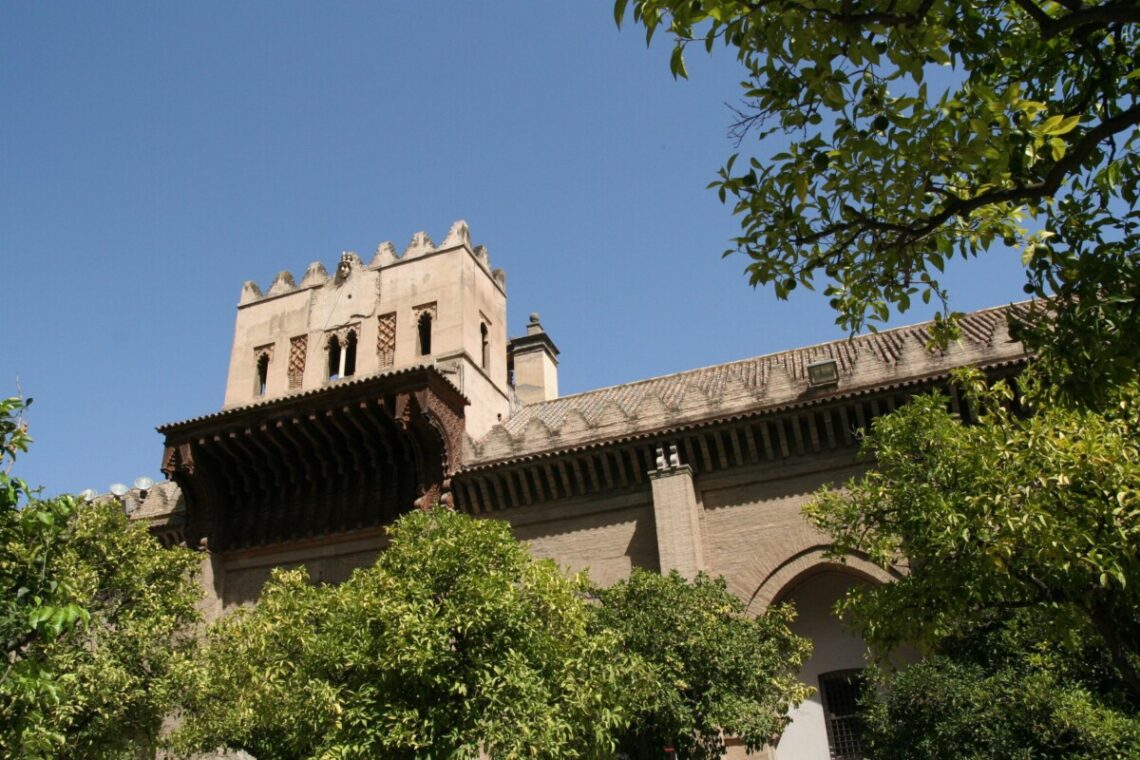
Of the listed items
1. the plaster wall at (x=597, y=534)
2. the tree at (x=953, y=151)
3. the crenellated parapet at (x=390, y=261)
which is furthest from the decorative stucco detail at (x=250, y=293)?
the tree at (x=953, y=151)

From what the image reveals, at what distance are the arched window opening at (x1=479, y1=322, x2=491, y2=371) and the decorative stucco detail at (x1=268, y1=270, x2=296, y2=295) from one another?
5.41m

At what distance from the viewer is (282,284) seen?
25250mm

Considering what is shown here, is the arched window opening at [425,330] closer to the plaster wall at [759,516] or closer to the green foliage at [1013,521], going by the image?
the plaster wall at [759,516]

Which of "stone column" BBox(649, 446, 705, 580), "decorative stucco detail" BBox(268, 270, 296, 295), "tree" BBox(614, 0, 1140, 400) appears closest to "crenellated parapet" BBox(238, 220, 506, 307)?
"decorative stucco detail" BBox(268, 270, 296, 295)

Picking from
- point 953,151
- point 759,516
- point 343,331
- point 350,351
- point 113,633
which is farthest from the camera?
point 343,331

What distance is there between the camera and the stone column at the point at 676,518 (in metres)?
16.7

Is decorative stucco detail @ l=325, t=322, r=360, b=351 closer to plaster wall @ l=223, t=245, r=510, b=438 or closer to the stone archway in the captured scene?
plaster wall @ l=223, t=245, r=510, b=438

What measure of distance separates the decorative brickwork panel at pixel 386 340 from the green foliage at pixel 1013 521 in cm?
1405

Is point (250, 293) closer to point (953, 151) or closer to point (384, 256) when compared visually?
point (384, 256)

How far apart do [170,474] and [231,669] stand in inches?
294

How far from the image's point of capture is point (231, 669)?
1454 cm

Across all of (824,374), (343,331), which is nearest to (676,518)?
(824,374)

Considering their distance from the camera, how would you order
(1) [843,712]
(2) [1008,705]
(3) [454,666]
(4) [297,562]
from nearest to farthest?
1. (3) [454,666]
2. (2) [1008,705]
3. (1) [843,712]
4. (4) [297,562]

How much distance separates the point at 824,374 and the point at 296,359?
12.9 metres
